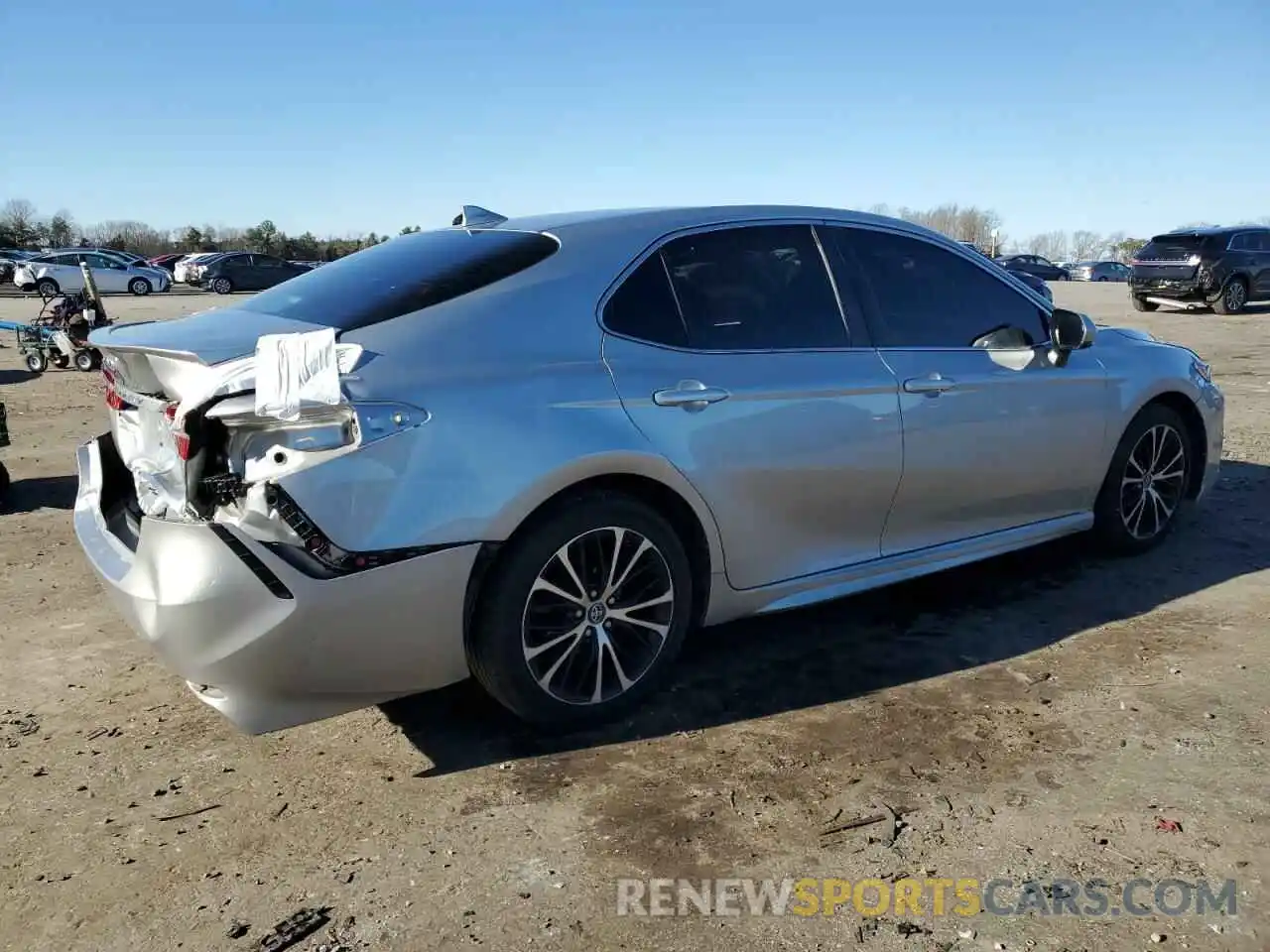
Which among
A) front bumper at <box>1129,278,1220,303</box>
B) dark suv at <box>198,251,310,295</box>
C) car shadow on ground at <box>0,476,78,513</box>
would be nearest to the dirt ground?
car shadow on ground at <box>0,476,78,513</box>

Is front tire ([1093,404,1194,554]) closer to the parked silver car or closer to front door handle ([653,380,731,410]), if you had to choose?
the parked silver car

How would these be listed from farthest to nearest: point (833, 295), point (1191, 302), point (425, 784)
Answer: point (1191, 302), point (833, 295), point (425, 784)

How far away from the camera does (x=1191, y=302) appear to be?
20.2 metres

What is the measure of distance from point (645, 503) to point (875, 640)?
4.38 ft

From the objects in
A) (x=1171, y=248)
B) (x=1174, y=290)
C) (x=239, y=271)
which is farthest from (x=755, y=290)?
(x=239, y=271)

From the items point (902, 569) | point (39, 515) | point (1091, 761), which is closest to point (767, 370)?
point (902, 569)

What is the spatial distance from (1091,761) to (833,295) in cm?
188

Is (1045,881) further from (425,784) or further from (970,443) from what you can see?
(970,443)

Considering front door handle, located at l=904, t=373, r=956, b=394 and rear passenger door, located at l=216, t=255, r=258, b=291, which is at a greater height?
rear passenger door, located at l=216, t=255, r=258, b=291

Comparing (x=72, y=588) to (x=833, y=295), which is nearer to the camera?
(x=833, y=295)

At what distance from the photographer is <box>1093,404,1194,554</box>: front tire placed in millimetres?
4828

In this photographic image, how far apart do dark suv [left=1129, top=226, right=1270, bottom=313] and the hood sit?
67.9ft

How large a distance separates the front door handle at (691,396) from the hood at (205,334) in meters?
1.10

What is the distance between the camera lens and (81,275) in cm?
3147
